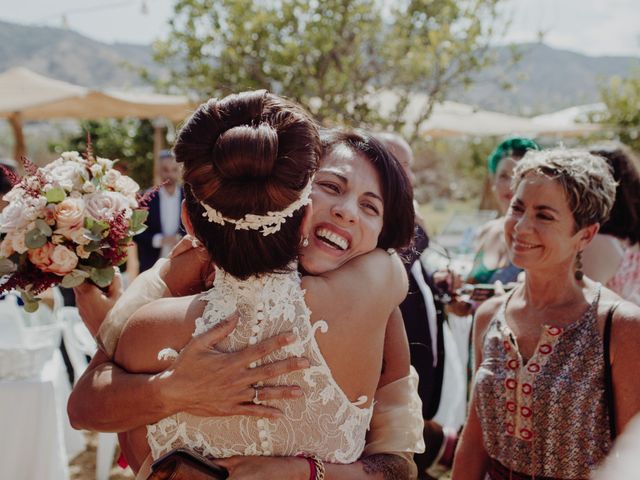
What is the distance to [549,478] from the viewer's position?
2.19m

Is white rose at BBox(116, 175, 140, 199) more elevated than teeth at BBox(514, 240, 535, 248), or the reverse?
white rose at BBox(116, 175, 140, 199)

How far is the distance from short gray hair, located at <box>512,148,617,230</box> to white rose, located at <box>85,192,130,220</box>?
1.67m

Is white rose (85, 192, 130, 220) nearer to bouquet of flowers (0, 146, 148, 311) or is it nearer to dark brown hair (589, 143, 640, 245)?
bouquet of flowers (0, 146, 148, 311)

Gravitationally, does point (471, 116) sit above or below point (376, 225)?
below

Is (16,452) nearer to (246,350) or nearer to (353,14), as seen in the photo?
(246,350)

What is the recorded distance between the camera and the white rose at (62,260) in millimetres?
2115

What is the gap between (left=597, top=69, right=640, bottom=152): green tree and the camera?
65.5 ft

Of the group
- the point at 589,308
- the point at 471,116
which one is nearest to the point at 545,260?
the point at 589,308

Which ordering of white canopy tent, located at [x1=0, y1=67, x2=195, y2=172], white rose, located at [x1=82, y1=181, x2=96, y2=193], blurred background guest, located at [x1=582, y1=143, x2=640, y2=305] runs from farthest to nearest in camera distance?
white canopy tent, located at [x1=0, y1=67, x2=195, y2=172] → blurred background guest, located at [x1=582, y1=143, x2=640, y2=305] → white rose, located at [x1=82, y1=181, x2=96, y2=193]

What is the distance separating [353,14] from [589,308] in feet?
21.4

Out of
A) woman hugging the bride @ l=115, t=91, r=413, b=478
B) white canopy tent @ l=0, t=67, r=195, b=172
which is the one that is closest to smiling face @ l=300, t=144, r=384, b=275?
woman hugging the bride @ l=115, t=91, r=413, b=478

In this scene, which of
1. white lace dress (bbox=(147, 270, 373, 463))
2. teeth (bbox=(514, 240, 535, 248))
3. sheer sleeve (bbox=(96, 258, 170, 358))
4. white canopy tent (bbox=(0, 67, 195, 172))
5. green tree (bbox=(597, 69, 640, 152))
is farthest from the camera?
green tree (bbox=(597, 69, 640, 152))

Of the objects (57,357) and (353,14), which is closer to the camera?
(57,357)

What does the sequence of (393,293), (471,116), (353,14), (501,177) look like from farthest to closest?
(471,116), (353,14), (501,177), (393,293)
